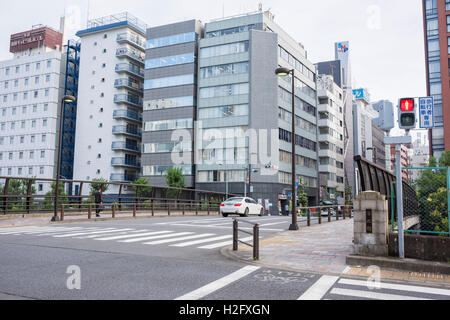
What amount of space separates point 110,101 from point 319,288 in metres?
72.0

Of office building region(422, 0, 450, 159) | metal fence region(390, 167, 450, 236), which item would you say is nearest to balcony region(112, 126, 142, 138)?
office building region(422, 0, 450, 159)

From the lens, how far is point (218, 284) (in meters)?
5.91

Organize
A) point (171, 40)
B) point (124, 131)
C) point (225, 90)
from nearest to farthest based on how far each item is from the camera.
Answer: point (225, 90) → point (171, 40) → point (124, 131)

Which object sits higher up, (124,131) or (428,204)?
(124,131)

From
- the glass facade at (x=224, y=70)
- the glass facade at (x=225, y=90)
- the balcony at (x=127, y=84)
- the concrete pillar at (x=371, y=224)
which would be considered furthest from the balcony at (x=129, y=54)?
the concrete pillar at (x=371, y=224)

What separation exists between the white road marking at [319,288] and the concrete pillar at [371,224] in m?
1.66

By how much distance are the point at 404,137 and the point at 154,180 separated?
58.7 m

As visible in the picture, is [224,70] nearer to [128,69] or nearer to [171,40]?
[171,40]

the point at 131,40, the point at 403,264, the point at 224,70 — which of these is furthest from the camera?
the point at 131,40

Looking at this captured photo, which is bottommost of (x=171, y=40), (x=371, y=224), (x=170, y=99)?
(x=371, y=224)

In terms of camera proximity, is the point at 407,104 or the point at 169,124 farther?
the point at 169,124

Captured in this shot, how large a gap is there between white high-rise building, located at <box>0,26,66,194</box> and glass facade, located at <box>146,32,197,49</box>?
2321cm

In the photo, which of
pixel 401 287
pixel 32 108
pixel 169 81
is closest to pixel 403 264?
pixel 401 287

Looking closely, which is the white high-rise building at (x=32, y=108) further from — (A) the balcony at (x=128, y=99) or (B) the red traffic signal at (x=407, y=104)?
(B) the red traffic signal at (x=407, y=104)
